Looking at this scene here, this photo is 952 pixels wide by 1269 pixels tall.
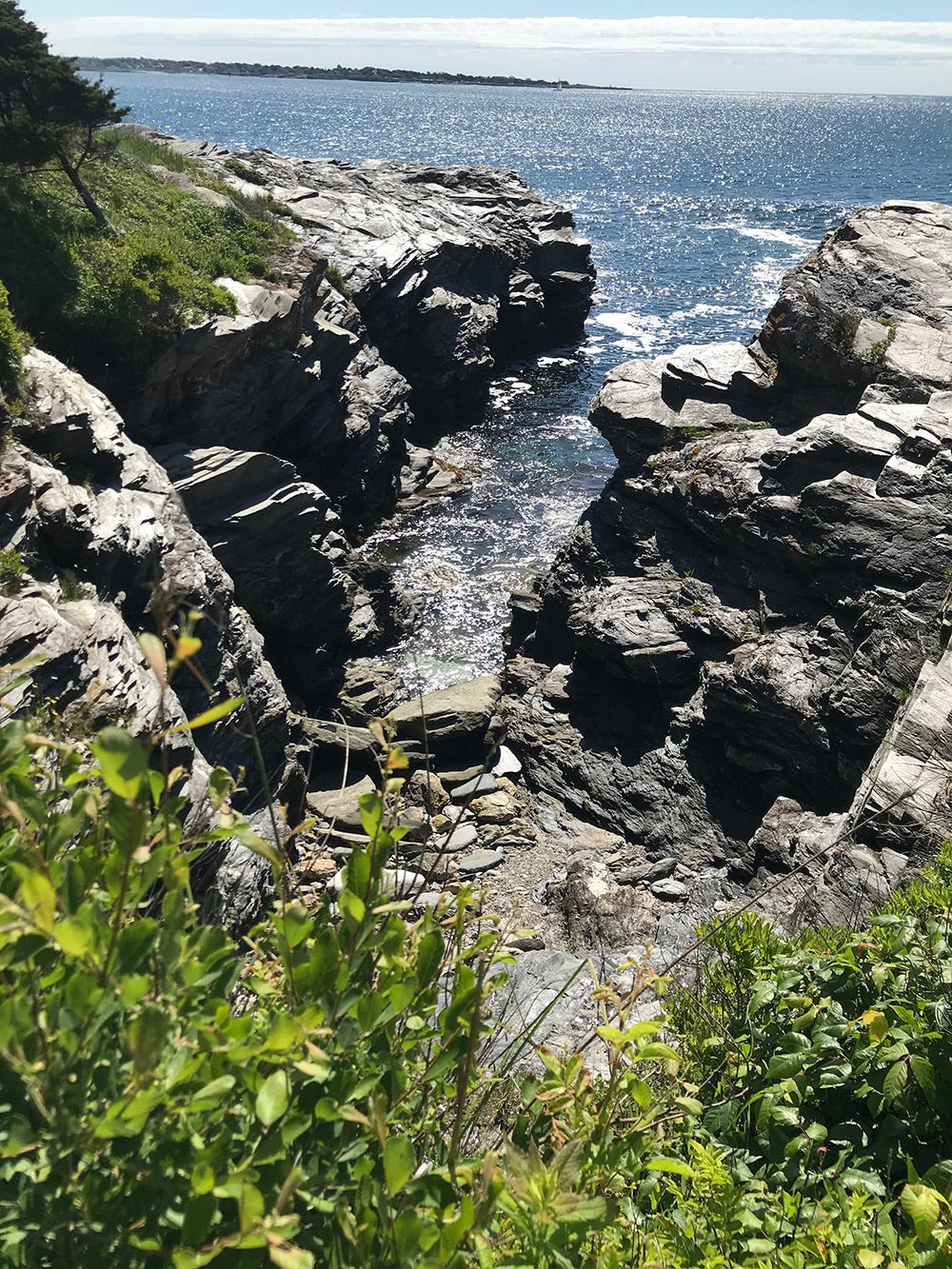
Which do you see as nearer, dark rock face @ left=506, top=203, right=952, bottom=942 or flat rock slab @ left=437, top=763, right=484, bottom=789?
dark rock face @ left=506, top=203, right=952, bottom=942

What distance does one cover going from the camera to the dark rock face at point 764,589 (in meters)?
Answer: 15.9

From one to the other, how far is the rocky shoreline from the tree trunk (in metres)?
4.02

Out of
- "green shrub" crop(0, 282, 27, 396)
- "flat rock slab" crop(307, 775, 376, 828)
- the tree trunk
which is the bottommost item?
"flat rock slab" crop(307, 775, 376, 828)

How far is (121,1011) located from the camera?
1.88 m

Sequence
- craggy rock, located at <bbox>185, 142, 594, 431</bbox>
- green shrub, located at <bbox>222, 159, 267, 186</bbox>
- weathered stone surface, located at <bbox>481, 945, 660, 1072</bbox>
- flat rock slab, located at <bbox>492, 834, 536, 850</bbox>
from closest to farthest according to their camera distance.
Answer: weathered stone surface, located at <bbox>481, 945, 660, 1072</bbox>
flat rock slab, located at <bbox>492, 834, 536, 850</bbox>
craggy rock, located at <bbox>185, 142, 594, 431</bbox>
green shrub, located at <bbox>222, 159, 267, 186</bbox>

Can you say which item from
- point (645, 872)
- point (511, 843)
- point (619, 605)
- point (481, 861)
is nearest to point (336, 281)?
point (619, 605)

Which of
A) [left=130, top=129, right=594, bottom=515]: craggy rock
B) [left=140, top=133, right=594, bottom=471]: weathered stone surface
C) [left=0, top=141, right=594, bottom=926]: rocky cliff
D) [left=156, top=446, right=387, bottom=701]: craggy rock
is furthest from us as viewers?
[left=140, top=133, right=594, bottom=471]: weathered stone surface

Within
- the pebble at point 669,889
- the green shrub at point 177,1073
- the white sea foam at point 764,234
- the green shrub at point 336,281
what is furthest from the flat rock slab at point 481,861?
the white sea foam at point 764,234

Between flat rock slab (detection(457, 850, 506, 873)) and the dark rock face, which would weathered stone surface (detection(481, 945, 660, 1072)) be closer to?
the dark rock face

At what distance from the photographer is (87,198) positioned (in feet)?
81.8

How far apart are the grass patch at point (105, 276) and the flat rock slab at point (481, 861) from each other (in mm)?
13993

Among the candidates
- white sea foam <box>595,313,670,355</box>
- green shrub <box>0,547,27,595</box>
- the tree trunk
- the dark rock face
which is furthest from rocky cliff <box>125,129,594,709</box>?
green shrub <box>0,547,27,595</box>

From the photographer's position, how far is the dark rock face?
52.2 ft

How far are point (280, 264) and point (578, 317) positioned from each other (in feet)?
105
